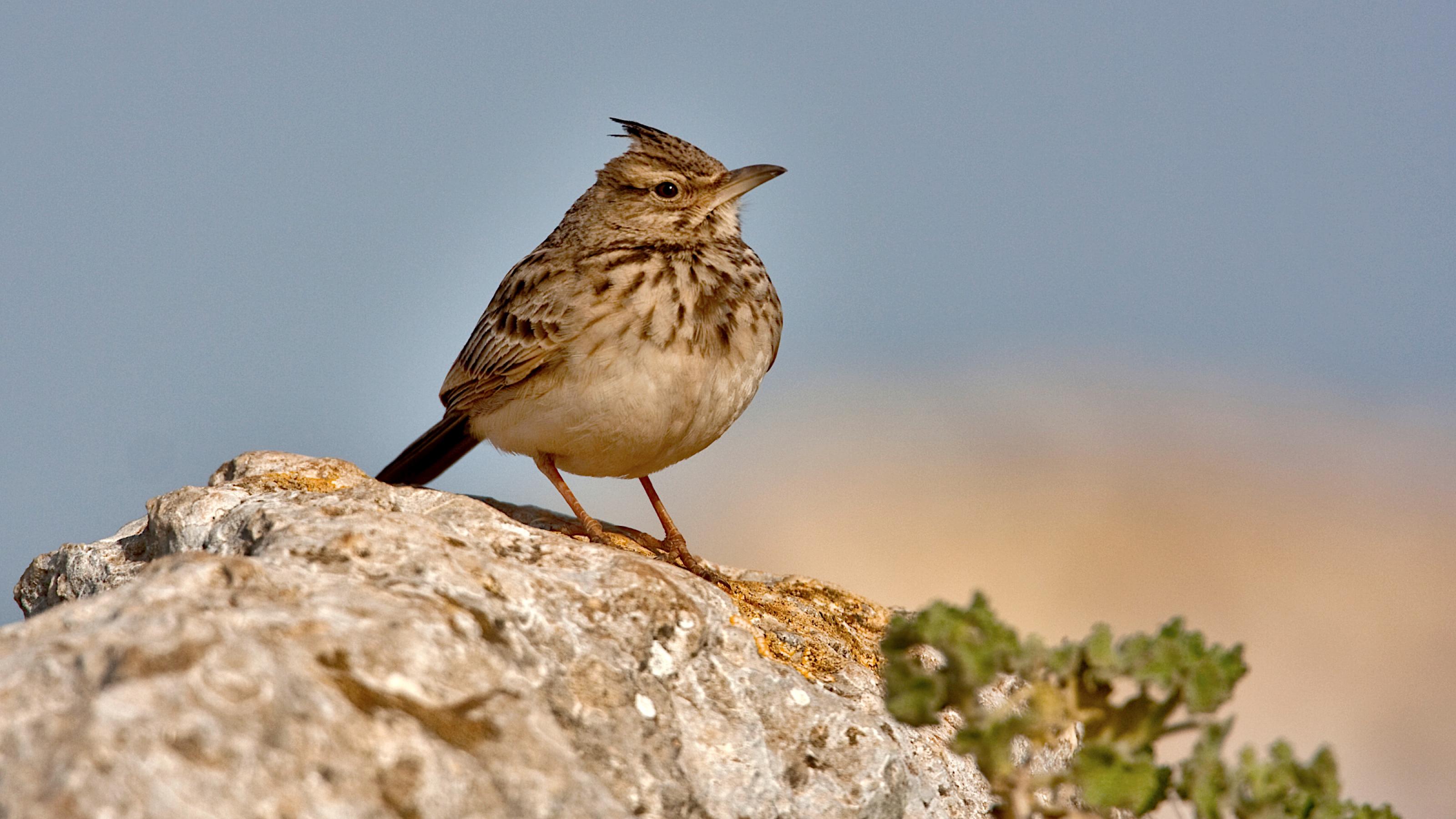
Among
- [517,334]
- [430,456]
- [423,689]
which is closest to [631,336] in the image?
[517,334]

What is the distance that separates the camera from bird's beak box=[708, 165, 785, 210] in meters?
7.51

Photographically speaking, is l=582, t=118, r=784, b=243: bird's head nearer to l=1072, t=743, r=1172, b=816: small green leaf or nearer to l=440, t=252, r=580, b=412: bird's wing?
l=440, t=252, r=580, b=412: bird's wing

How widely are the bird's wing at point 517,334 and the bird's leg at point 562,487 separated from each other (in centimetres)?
45

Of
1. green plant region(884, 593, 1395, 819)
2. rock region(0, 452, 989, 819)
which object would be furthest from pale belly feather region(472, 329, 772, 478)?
green plant region(884, 593, 1395, 819)

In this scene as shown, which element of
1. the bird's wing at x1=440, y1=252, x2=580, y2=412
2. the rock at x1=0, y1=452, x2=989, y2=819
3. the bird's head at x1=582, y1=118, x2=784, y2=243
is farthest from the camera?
the bird's head at x1=582, y1=118, x2=784, y2=243

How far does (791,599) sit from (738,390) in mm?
1266

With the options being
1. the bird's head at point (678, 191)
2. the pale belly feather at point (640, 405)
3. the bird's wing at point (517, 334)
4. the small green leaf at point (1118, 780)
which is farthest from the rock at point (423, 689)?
the bird's head at point (678, 191)

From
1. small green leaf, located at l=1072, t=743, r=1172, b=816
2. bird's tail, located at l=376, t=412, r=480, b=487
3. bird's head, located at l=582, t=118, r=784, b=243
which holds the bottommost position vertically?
small green leaf, located at l=1072, t=743, r=1172, b=816

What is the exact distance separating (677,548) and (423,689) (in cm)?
424

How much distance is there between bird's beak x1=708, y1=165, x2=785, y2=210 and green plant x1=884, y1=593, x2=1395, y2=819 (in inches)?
192

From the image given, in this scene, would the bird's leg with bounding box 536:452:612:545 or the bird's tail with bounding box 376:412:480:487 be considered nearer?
the bird's leg with bounding box 536:452:612:545

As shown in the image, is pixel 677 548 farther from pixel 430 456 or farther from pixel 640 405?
pixel 430 456

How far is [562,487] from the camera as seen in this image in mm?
7297

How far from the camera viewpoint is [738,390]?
677 centimetres
